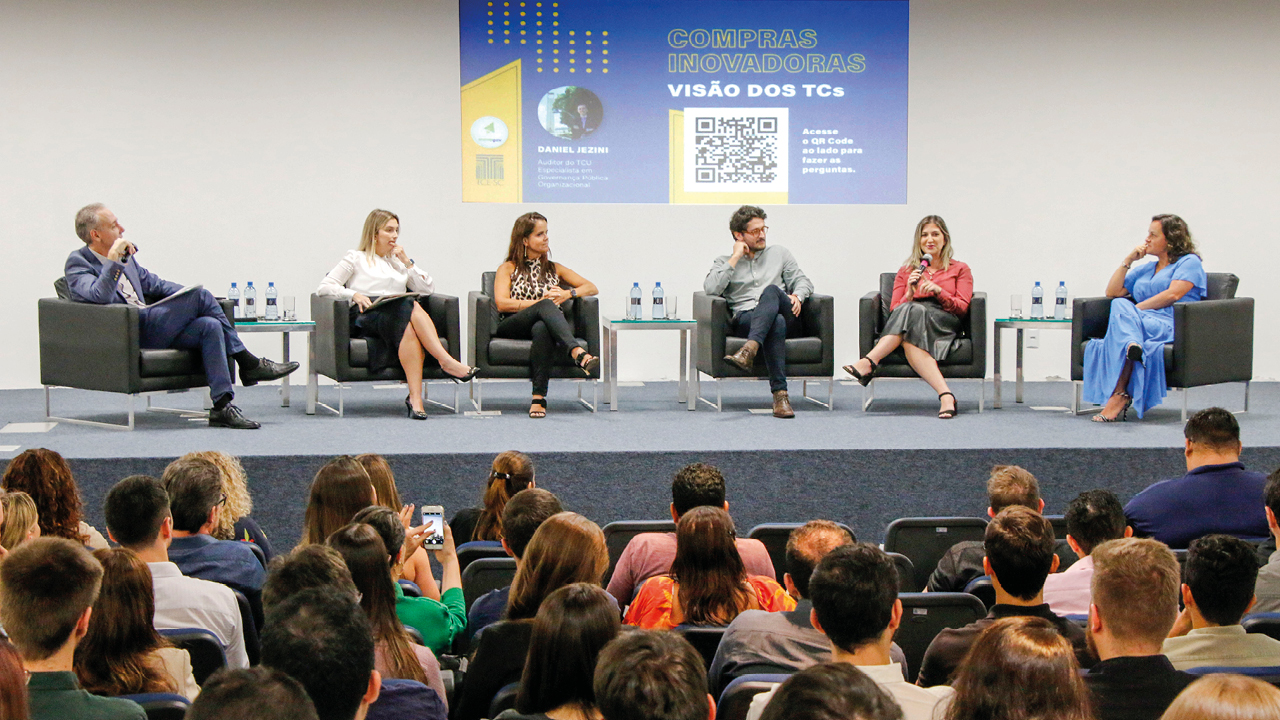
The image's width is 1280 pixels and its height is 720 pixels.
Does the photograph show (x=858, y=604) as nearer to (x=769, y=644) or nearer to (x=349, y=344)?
(x=769, y=644)

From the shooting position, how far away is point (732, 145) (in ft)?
25.5

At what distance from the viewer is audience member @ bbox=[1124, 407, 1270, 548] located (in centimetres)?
333

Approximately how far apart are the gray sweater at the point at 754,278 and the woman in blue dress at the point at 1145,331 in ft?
5.01

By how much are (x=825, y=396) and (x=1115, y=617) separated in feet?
16.7

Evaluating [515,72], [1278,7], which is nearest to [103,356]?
[515,72]

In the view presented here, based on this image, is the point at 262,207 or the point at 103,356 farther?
the point at 262,207

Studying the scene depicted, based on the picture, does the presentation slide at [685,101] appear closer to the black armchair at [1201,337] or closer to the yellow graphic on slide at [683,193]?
the yellow graphic on slide at [683,193]

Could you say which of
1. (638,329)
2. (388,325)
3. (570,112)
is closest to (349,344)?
(388,325)

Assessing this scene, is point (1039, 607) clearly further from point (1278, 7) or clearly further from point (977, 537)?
point (1278, 7)

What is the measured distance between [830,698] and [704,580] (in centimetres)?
123

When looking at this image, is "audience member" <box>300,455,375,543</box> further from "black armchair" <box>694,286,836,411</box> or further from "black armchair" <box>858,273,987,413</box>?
"black armchair" <box>858,273,987,413</box>

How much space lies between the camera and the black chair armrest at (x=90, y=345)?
5.22 metres

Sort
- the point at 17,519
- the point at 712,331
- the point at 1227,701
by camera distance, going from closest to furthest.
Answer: the point at 1227,701, the point at 17,519, the point at 712,331

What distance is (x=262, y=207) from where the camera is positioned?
7492mm
